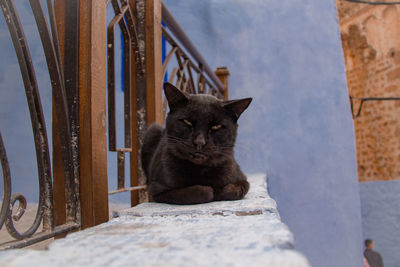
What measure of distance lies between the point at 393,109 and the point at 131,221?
792 cm

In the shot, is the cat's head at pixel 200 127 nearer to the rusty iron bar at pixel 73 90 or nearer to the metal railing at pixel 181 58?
the rusty iron bar at pixel 73 90

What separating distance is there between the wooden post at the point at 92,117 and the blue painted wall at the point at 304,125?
2935mm

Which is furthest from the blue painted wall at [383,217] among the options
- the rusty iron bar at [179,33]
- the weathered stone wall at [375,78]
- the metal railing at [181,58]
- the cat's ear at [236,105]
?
the cat's ear at [236,105]

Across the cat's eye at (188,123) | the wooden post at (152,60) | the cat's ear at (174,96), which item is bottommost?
the cat's eye at (188,123)

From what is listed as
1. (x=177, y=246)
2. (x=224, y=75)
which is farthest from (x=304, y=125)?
(x=177, y=246)

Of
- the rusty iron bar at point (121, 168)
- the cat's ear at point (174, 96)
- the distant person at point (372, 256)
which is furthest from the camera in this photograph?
the distant person at point (372, 256)

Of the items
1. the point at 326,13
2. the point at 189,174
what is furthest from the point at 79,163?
the point at 326,13

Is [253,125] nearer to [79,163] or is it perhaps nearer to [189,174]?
[189,174]

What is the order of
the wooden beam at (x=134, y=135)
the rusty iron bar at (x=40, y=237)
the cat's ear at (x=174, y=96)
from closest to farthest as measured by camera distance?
the rusty iron bar at (x=40, y=237)
the cat's ear at (x=174, y=96)
the wooden beam at (x=134, y=135)

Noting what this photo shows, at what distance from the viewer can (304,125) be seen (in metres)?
3.94

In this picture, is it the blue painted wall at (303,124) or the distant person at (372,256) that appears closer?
the blue painted wall at (303,124)

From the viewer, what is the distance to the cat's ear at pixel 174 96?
1.26 metres

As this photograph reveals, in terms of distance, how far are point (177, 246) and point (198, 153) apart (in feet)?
2.10

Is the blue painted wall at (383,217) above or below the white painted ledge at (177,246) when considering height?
below
